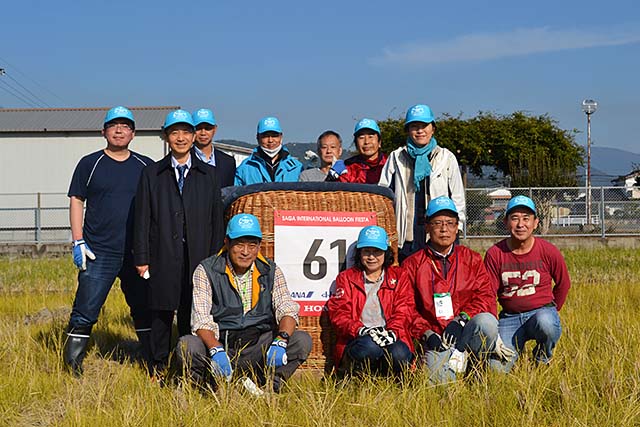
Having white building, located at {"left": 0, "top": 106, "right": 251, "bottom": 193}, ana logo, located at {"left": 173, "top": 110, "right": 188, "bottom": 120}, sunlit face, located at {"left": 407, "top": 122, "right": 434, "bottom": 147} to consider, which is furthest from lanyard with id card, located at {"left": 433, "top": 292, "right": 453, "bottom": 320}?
white building, located at {"left": 0, "top": 106, "right": 251, "bottom": 193}

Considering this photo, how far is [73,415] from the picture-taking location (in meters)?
4.84

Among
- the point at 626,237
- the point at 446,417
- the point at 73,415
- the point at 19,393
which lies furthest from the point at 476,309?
the point at 626,237

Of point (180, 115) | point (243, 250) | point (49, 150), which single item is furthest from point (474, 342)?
point (49, 150)

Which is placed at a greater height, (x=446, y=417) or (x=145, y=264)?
(x=145, y=264)

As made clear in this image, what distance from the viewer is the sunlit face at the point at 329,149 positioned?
754 centimetres

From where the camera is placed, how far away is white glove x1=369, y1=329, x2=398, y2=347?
552 cm

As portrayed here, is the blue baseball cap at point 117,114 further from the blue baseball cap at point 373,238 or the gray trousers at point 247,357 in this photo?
the blue baseball cap at point 373,238

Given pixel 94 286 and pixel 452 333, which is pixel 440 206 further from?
pixel 94 286

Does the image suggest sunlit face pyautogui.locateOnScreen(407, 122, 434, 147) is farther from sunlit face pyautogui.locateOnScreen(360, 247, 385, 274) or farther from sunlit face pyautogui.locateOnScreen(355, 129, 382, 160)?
sunlit face pyautogui.locateOnScreen(360, 247, 385, 274)

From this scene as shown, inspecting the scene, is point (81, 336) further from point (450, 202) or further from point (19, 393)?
point (450, 202)

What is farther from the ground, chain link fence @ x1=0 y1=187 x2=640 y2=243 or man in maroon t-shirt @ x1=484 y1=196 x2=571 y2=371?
chain link fence @ x1=0 y1=187 x2=640 y2=243

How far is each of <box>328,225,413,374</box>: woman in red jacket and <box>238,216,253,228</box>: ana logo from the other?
767 millimetres

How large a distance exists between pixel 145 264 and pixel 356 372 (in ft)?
5.97

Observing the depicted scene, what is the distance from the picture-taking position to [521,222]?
614cm
